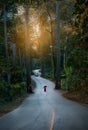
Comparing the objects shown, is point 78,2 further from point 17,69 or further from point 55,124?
point 17,69

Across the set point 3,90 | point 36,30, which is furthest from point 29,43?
point 36,30

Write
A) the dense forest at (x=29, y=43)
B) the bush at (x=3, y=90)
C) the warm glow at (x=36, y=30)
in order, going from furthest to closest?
the warm glow at (x=36, y=30) < the bush at (x=3, y=90) < the dense forest at (x=29, y=43)

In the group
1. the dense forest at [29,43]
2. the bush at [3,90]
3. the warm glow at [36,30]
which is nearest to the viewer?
the dense forest at [29,43]

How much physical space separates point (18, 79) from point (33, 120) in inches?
1194

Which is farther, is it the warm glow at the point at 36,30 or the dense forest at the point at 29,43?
the warm glow at the point at 36,30

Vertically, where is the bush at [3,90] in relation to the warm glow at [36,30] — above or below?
below

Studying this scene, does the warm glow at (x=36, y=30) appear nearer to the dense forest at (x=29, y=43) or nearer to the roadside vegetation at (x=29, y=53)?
the dense forest at (x=29, y=43)

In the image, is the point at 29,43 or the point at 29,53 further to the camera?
the point at 29,43

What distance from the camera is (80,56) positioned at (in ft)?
107

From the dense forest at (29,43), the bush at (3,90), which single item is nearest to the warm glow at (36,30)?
the dense forest at (29,43)

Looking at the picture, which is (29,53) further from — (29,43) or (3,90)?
(3,90)

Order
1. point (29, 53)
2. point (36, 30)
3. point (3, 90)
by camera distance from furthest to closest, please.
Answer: point (36, 30) → point (29, 53) → point (3, 90)

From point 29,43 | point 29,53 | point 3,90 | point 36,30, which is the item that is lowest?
point 3,90

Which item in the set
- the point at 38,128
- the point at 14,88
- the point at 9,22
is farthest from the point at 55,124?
the point at 9,22
